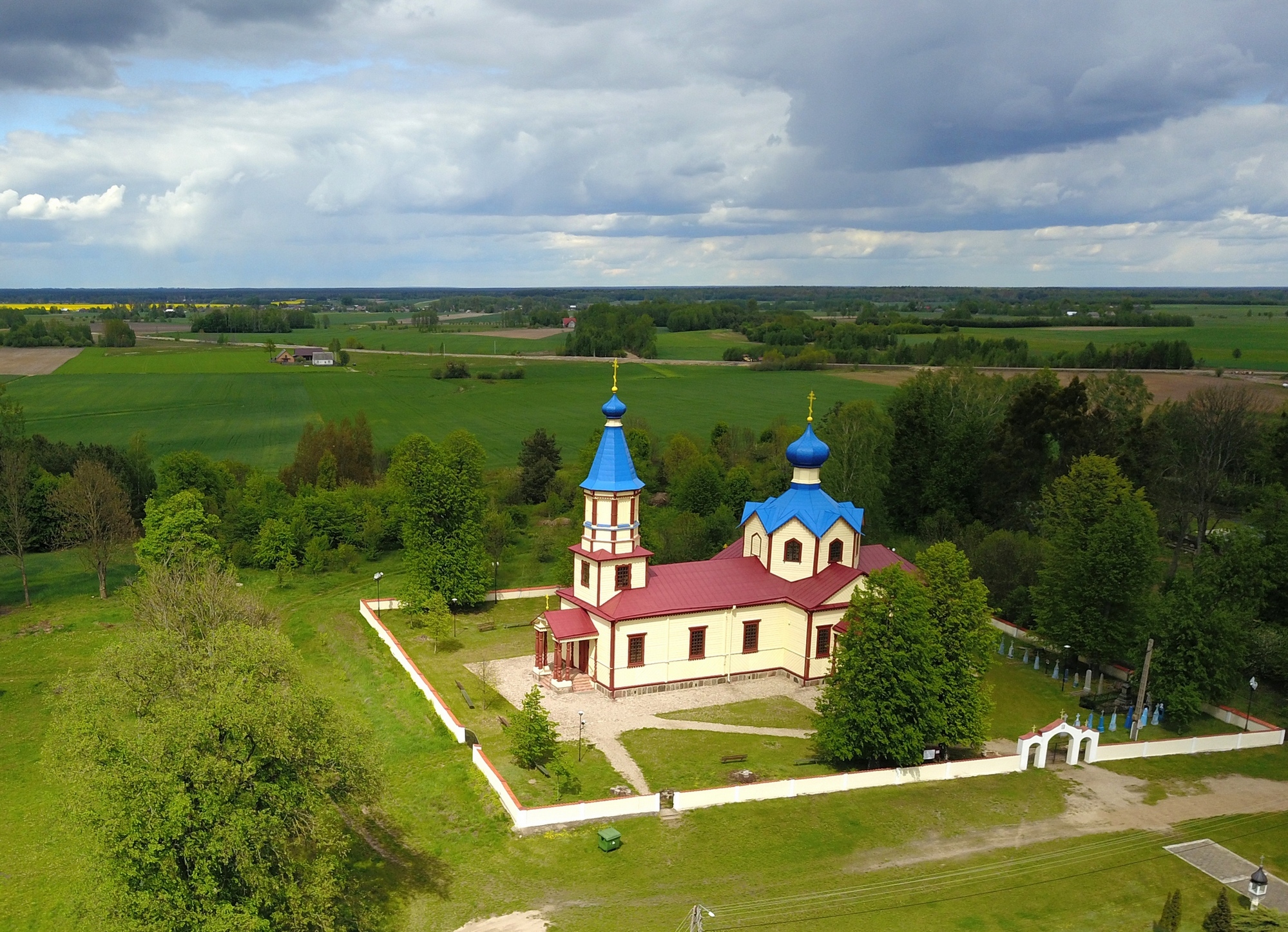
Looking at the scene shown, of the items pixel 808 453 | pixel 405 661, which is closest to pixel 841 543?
pixel 808 453

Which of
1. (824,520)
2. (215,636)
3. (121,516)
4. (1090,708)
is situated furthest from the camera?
(121,516)

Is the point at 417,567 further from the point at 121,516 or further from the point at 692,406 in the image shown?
the point at 692,406

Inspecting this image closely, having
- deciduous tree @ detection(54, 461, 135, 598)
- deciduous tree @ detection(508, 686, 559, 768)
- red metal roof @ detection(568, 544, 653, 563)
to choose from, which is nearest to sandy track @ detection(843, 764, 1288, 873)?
deciduous tree @ detection(508, 686, 559, 768)

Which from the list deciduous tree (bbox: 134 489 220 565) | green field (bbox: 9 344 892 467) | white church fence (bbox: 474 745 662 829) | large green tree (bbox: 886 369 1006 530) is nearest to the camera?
white church fence (bbox: 474 745 662 829)

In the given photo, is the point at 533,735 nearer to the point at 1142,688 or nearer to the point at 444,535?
the point at 444,535

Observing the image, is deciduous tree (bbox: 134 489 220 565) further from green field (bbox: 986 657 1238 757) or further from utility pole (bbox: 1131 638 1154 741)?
utility pole (bbox: 1131 638 1154 741)

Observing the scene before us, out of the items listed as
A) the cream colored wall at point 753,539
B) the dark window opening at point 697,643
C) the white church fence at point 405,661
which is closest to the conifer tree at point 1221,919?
the dark window opening at point 697,643


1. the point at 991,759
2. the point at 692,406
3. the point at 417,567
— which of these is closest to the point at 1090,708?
the point at 991,759

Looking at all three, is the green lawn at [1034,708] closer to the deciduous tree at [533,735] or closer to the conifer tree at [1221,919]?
the conifer tree at [1221,919]
